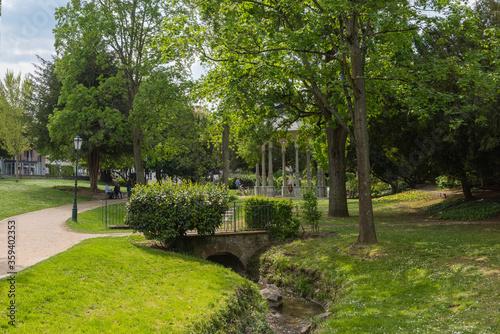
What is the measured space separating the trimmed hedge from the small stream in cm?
334

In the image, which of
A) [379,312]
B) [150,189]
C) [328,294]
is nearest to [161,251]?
[150,189]

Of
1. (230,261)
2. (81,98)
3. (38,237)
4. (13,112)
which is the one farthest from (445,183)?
(13,112)

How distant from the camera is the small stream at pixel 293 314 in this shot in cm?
968

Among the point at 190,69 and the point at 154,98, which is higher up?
the point at 190,69

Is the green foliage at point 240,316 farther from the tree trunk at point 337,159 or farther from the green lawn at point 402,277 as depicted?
the tree trunk at point 337,159

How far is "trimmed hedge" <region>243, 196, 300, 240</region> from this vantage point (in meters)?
15.5

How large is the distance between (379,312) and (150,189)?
762cm

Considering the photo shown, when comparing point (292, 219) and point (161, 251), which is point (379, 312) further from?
point (292, 219)

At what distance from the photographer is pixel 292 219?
15.8m

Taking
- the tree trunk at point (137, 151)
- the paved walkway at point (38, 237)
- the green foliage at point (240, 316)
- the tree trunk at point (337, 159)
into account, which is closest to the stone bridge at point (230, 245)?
the green foliage at point (240, 316)

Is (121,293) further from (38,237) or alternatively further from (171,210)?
(38,237)

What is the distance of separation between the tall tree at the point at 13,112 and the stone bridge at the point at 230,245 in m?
28.5

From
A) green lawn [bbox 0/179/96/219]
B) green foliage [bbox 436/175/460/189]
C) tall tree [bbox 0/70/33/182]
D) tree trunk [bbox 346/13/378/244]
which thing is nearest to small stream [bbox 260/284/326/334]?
tree trunk [bbox 346/13/378/244]

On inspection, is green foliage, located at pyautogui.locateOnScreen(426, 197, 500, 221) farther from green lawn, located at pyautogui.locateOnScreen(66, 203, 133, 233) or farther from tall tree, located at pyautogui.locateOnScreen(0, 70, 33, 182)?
tall tree, located at pyautogui.locateOnScreen(0, 70, 33, 182)
